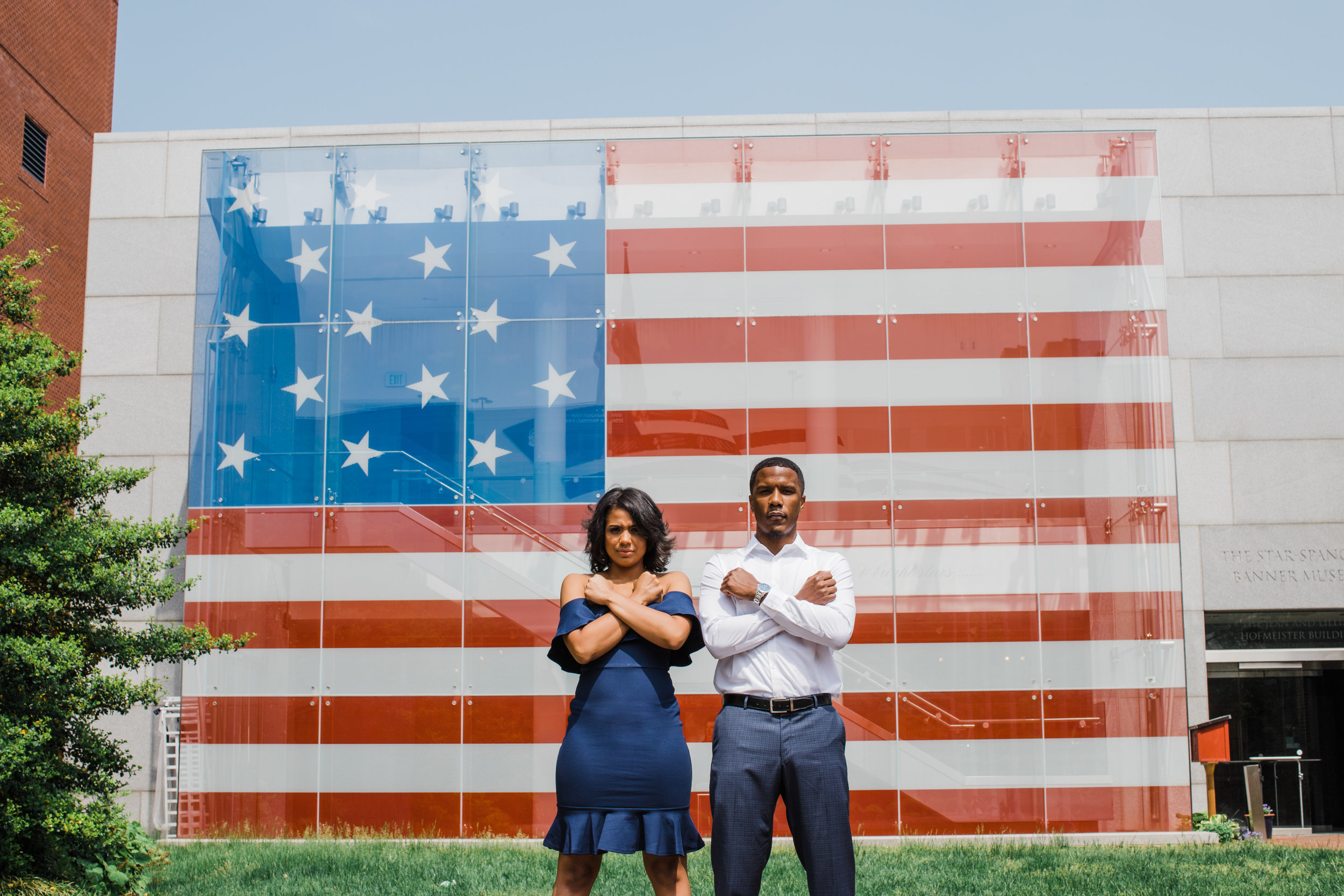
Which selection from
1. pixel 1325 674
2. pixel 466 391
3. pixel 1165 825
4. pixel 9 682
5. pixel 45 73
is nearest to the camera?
pixel 9 682

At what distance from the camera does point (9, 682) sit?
5.58 m

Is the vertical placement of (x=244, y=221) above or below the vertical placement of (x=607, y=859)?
above

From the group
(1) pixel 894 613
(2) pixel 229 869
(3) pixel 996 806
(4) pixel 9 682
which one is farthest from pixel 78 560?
(3) pixel 996 806

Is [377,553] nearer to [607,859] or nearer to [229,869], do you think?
[229,869]

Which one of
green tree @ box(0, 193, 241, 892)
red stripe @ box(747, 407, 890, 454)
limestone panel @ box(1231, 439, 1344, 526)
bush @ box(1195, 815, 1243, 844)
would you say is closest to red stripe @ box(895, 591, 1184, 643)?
red stripe @ box(747, 407, 890, 454)

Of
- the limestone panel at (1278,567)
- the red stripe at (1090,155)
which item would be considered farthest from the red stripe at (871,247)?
the limestone panel at (1278,567)

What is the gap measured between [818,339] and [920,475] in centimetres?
133

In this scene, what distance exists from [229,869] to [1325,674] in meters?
8.88

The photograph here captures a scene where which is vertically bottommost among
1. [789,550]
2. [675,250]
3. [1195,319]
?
[789,550]

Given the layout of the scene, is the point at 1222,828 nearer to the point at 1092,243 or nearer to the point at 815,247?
the point at 1092,243

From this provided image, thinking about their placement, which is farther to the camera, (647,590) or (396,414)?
(396,414)

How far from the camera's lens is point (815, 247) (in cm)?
859

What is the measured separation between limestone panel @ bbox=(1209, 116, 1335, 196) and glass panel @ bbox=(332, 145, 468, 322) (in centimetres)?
661

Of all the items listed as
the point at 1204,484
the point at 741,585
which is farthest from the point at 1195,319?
the point at 741,585
